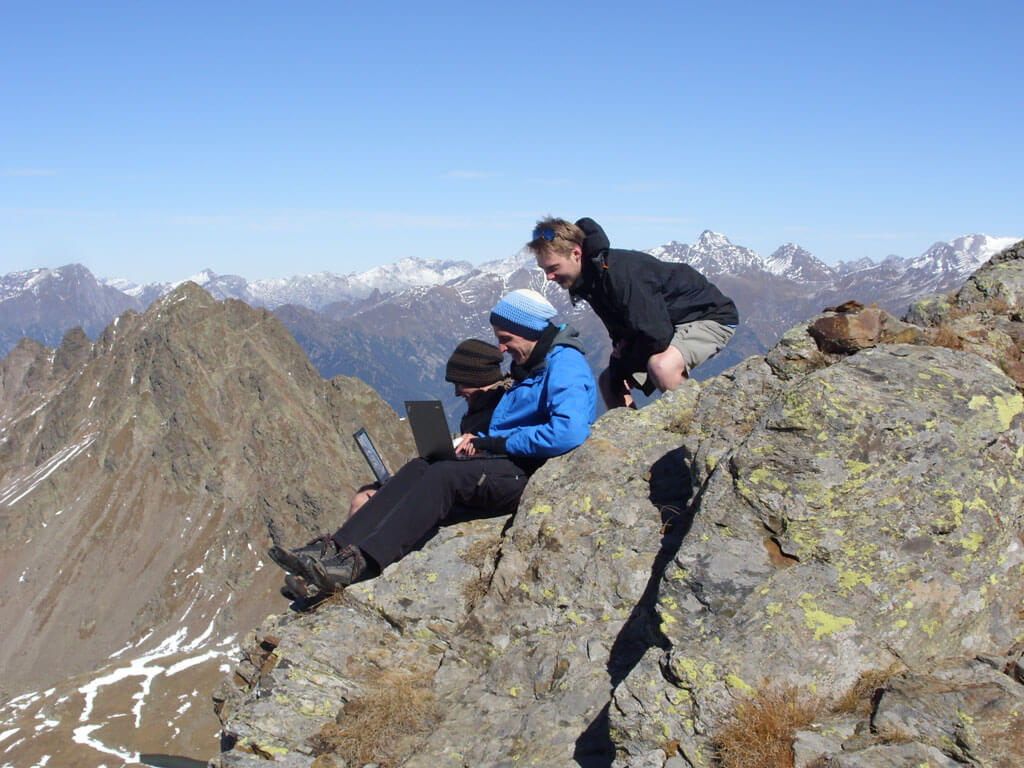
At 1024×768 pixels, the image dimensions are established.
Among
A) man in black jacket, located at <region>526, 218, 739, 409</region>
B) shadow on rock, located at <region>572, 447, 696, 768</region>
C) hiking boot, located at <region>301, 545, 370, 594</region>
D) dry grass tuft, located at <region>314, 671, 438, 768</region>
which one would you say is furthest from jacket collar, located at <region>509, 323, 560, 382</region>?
dry grass tuft, located at <region>314, 671, 438, 768</region>

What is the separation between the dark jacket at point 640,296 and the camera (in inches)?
444

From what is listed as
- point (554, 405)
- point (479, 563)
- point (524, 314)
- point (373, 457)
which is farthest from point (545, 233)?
point (479, 563)

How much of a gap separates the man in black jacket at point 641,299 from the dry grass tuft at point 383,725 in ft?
19.2

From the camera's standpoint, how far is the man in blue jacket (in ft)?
33.9

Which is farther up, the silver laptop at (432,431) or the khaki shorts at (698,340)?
the khaki shorts at (698,340)

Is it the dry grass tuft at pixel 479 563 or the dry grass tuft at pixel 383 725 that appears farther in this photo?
the dry grass tuft at pixel 479 563

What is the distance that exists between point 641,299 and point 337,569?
573 cm

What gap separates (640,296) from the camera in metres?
11.3

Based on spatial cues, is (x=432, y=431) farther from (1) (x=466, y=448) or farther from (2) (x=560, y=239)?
(2) (x=560, y=239)

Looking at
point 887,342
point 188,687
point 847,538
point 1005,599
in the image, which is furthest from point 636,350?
point 188,687

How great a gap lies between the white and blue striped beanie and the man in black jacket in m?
0.43

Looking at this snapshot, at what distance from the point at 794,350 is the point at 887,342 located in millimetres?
1224

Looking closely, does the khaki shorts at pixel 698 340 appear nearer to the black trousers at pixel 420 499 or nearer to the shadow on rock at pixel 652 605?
the shadow on rock at pixel 652 605

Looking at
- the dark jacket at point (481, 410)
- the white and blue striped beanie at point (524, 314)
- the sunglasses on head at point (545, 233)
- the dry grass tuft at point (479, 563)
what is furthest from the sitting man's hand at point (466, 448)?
the sunglasses on head at point (545, 233)
